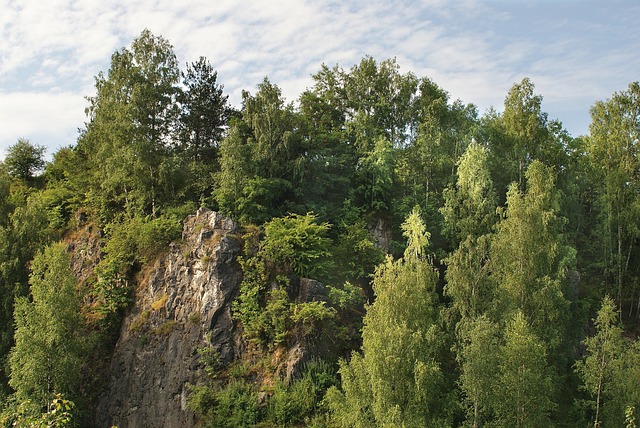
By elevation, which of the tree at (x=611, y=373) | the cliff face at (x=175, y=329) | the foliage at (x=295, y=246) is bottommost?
the tree at (x=611, y=373)

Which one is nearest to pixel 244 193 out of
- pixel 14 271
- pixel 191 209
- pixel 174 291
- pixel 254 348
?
pixel 191 209

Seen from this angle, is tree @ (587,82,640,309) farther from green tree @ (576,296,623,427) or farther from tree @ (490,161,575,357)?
green tree @ (576,296,623,427)

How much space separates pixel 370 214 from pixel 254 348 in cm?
1214

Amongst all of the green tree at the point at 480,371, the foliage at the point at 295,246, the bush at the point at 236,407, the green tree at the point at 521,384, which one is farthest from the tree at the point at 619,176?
the bush at the point at 236,407

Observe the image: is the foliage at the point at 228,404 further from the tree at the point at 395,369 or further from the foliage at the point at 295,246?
the foliage at the point at 295,246

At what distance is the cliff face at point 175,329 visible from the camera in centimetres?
2581

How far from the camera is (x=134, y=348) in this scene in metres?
27.6

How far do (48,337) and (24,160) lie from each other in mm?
22415

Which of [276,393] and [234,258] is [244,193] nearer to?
[234,258]

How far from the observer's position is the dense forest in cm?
2308

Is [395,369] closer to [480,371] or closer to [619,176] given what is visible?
[480,371]

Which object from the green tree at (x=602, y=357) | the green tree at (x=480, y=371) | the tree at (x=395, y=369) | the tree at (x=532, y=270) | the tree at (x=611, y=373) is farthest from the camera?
the tree at (x=532, y=270)

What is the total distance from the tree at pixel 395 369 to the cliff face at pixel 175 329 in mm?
6969

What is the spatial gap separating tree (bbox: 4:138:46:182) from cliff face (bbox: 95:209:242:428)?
2046 centimetres
